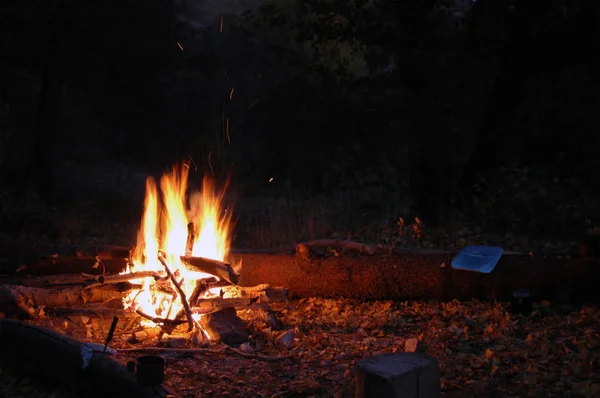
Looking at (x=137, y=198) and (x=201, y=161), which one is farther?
(x=201, y=161)

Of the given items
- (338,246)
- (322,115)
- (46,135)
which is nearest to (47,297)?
(338,246)

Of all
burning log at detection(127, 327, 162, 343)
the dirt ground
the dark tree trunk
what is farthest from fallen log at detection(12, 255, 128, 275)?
the dark tree trunk

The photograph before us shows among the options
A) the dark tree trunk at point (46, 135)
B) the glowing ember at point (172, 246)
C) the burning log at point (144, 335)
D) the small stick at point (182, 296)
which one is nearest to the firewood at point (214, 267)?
the glowing ember at point (172, 246)

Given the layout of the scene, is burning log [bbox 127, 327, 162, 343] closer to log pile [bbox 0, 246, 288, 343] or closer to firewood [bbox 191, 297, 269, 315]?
log pile [bbox 0, 246, 288, 343]

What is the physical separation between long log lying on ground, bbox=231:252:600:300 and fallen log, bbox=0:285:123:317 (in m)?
1.45

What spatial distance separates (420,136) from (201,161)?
6812 millimetres

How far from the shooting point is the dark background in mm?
10367

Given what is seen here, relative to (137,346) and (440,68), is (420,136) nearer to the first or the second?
(440,68)

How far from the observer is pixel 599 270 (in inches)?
244

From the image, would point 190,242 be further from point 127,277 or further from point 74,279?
point 74,279

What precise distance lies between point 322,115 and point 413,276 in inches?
306

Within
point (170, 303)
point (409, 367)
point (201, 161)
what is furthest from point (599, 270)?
point (201, 161)

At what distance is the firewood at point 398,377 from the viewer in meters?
3.36

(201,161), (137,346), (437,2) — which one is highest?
(437,2)
